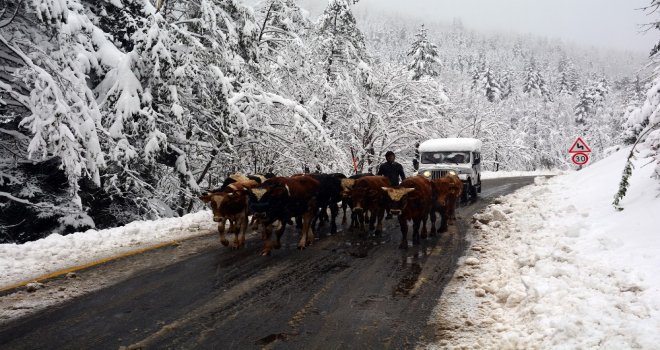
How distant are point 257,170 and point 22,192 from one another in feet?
35.4

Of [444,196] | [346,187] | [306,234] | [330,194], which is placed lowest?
[306,234]

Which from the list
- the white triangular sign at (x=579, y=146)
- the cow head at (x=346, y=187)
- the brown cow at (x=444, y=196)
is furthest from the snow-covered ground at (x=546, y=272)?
the white triangular sign at (x=579, y=146)

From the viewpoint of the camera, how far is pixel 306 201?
9.22m

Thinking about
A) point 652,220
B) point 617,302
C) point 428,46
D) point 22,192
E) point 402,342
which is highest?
point 428,46

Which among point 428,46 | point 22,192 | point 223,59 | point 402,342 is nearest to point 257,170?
point 223,59

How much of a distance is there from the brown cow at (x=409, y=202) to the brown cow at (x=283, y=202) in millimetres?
1690

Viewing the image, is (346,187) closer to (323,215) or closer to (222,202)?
(323,215)

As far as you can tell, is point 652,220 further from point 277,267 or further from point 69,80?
point 69,80

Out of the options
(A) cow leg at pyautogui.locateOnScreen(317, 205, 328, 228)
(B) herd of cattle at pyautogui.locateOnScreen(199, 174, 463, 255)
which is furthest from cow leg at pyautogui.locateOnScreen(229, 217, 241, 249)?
(A) cow leg at pyautogui.locateOnScreen(317, 205, 328, 228)

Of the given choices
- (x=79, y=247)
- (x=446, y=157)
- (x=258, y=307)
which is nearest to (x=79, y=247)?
(x=79, y=247)

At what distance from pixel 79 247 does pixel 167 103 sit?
225 inches

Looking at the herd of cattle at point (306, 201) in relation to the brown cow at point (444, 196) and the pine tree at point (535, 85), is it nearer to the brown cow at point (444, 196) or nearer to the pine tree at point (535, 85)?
the brown cow at point (444, 196)

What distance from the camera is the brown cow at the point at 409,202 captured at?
878 centimetres

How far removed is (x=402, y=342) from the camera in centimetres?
455
